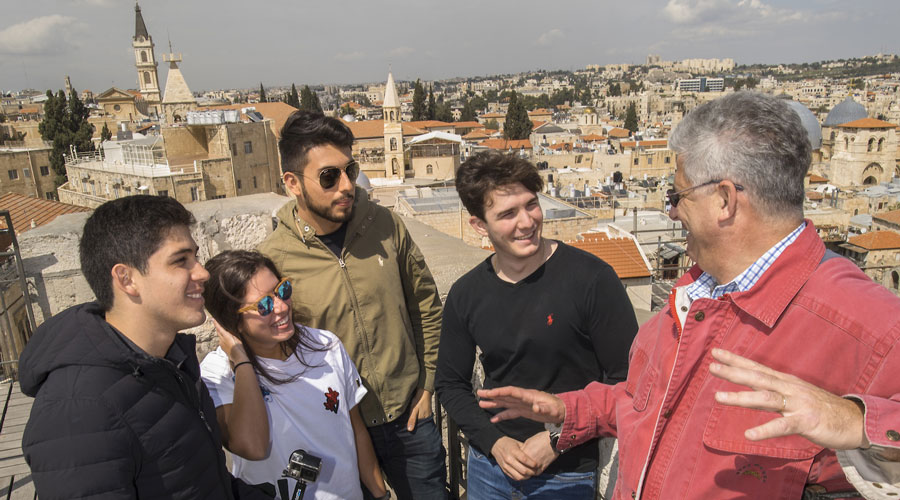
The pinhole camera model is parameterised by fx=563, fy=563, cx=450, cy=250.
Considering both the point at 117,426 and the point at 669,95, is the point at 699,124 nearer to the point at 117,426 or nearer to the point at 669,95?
the point at 117,426

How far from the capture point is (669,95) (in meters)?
111

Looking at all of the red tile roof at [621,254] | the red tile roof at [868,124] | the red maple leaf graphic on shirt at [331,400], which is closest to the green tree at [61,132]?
the red tile roof at [621,254]

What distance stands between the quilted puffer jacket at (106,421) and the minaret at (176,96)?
29671 millimetres

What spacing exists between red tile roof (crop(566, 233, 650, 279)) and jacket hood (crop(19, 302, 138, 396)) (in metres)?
9.67

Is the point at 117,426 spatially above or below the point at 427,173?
above

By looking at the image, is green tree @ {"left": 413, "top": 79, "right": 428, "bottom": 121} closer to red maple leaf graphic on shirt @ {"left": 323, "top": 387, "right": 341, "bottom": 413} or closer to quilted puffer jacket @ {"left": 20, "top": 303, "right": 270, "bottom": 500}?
red maple leaf graphic on shirt @ {"left": 323, "top": 387, "right": 341, "bottom": 413}

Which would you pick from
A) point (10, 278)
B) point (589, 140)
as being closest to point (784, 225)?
point (10, 278)

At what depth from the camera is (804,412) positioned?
3.34 ft

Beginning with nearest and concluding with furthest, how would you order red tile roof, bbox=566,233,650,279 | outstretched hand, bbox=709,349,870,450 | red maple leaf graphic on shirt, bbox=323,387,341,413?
outstretched hand, bbox=709,349,870,450 < red maple leaf graphic on shirt, bbox=323,387,341,413 < red tile roof, bbox=566,233,650,279

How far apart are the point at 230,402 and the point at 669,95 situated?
399 feet

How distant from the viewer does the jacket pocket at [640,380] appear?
1497mm

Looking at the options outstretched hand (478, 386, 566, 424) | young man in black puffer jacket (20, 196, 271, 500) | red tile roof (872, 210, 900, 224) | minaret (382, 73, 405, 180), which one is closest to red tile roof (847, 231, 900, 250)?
red tile roof (872, 210, 900, 224)

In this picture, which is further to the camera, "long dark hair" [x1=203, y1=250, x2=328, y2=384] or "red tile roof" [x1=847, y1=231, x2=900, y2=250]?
"red tile roof" [x1=847, y1=231, x2=900, y2=250]

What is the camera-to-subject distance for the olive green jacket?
226 cm
